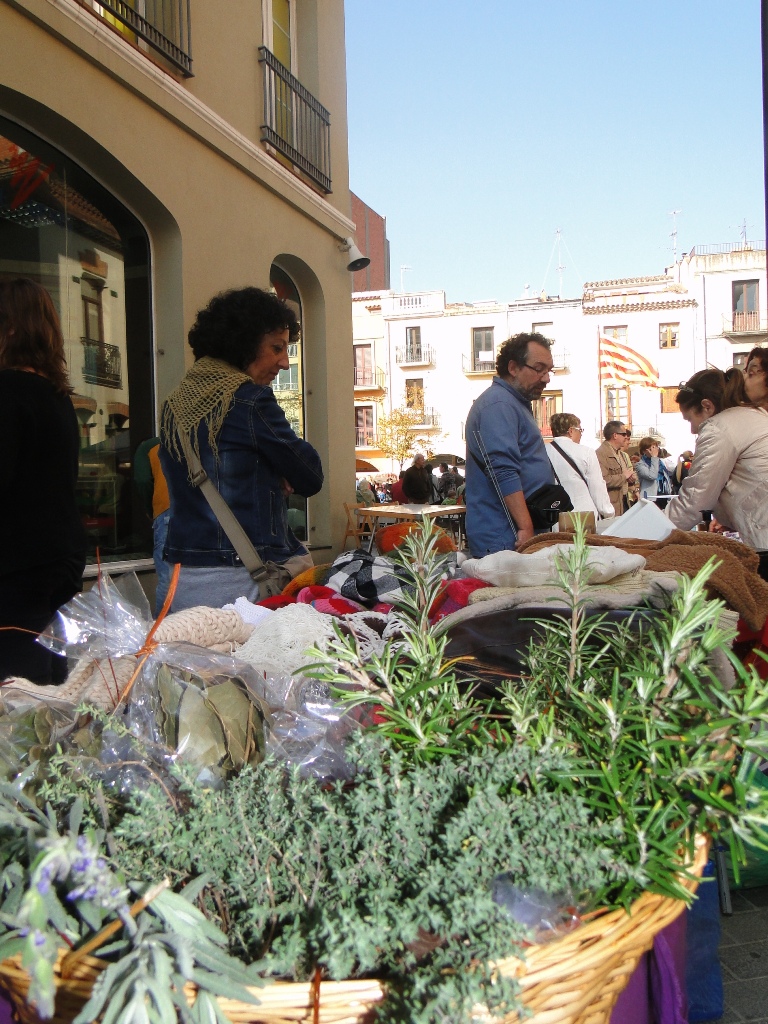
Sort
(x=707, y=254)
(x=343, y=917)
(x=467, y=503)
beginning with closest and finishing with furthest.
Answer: (x=343, y=917)
(x=467, y=503)
(x=707, y=254)

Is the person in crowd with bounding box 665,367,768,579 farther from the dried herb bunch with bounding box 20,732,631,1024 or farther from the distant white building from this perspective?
the distant white building

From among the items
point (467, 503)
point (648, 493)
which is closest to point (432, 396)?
point (648, 493)

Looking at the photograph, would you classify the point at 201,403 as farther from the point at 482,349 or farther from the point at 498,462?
the point at 482,349

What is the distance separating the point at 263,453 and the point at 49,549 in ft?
2.30

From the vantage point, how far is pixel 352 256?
400 inches

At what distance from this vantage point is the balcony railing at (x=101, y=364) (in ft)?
20.0

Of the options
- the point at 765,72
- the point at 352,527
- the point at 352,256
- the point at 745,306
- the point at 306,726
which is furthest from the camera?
the point at 745,306

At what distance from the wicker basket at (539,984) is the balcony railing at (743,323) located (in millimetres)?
47015

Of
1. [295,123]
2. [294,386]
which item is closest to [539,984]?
[295,123]

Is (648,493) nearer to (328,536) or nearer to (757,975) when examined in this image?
(328,536)

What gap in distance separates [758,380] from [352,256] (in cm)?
709

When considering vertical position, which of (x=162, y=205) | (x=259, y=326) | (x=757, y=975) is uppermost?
(x=162, y=205)

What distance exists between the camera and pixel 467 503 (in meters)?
3.79

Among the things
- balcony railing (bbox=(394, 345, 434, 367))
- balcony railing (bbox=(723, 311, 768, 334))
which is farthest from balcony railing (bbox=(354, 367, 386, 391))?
balcony railing (bbox=(723, 311, 768, 334))
